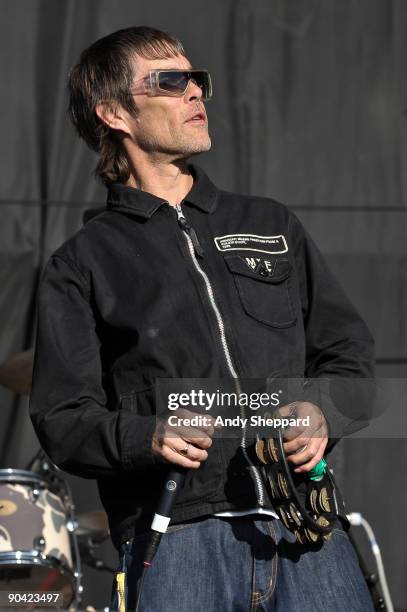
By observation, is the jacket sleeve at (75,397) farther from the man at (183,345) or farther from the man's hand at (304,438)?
the man's hand at (304,438)

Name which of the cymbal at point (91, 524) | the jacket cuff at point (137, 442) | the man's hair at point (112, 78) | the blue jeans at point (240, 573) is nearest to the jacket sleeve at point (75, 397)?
the jacket cuff at point (137, 442)

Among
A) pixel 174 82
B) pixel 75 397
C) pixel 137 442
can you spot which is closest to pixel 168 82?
pixel 174 82

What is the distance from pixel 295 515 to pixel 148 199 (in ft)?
2.39

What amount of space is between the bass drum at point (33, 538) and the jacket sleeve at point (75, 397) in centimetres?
176

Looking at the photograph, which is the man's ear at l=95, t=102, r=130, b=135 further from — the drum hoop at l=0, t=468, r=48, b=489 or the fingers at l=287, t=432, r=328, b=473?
the drum hoop at l=0, t=468, r=48, b=489

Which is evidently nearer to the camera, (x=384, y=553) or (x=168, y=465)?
(x=168, y=465)

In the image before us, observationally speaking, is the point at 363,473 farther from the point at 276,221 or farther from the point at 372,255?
the point at 276,221

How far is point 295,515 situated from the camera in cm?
190

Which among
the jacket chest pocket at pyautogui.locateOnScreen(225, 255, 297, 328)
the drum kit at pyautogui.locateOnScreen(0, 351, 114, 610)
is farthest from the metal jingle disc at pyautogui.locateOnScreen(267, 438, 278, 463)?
the drum kit at pyautogui.locateOnScreen(0, 351, 114, 610)

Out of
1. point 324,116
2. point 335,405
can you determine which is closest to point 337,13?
point 324,116

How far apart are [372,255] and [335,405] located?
2450 millimetres

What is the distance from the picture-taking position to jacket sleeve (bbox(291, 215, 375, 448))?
208 cm

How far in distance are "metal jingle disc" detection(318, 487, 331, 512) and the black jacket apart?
12 centimetres

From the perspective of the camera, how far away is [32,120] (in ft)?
14.7
